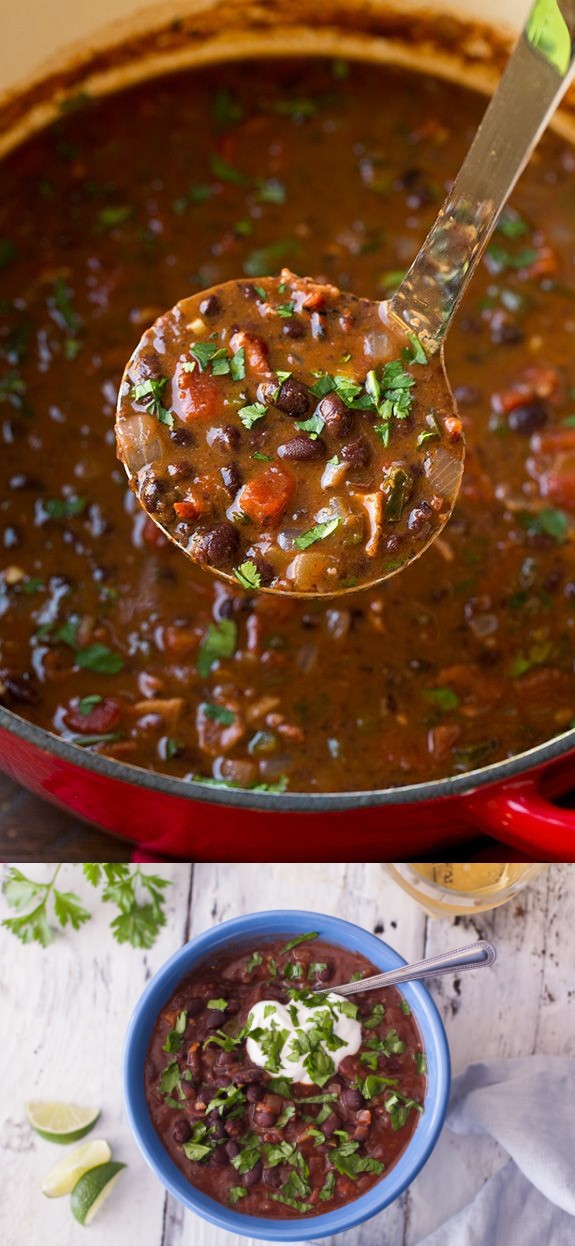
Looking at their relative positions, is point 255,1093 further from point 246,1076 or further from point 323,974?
point 323,974

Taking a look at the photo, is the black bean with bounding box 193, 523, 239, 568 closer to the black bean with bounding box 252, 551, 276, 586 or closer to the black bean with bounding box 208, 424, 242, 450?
the black bean with bounding box 252, 551, 276, 586

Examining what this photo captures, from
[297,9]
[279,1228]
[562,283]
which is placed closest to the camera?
[279,1228]

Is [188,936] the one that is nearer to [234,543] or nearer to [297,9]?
[234,543]

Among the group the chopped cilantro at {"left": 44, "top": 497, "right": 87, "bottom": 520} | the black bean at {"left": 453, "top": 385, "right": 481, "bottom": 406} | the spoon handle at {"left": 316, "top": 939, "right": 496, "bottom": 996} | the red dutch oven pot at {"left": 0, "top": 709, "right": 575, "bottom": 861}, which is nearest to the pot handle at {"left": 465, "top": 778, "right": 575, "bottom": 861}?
the red dutch oven pot at {"left": 0, "top": 709, "right": 575, "bottom": 861}

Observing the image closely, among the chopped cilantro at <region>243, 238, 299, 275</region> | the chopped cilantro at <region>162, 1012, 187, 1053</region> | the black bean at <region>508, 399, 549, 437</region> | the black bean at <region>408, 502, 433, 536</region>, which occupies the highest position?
the chopped cilantro at <region>243, 238, 299, 275</region>

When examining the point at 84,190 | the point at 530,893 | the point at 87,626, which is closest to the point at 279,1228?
the point at 530,893

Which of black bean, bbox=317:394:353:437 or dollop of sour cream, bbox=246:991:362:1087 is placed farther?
dollop of sour cream, bbox=246:991:362:1087

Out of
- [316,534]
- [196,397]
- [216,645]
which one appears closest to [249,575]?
[316,534]
